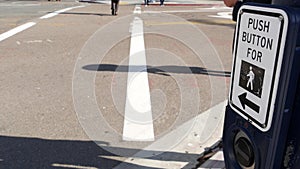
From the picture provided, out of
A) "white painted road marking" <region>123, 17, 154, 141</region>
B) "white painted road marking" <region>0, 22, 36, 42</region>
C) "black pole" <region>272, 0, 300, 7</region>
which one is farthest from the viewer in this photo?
"white painted road marking" <region>0, 22, 36, 42</region>

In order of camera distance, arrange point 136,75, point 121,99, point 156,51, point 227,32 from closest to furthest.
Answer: point 121,99, point 136,75, point 156,51, point 227,32

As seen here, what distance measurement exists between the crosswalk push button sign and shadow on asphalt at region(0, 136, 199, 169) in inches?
70.0

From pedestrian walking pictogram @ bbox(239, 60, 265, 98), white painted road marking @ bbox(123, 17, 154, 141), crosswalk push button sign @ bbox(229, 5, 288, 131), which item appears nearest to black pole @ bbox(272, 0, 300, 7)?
crosswalk push button sign @ bbox(229, 5, 288, 131)

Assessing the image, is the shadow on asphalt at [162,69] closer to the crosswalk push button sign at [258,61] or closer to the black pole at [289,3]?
the crosswalk push button sign at [258,61]

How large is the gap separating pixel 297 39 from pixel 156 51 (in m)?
6.78

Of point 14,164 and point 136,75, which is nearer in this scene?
point 14,164

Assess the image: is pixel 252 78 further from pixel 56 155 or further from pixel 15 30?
pixel 15 30

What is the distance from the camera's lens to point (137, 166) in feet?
9.97

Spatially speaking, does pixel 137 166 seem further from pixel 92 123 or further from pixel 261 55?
pixel 261 55

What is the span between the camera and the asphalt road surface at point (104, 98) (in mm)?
3266

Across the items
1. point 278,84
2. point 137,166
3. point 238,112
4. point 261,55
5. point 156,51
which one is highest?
point 261,55

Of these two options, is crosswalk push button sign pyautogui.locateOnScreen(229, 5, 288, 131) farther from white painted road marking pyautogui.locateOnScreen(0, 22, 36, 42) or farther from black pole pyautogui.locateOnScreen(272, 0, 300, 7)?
white painted road marking pyautogui.locateOnScreen(0, 22, 36, 42)

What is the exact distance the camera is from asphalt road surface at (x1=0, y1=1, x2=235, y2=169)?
10.7 feet

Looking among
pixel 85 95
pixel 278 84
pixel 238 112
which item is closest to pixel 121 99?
pixel 85 95
